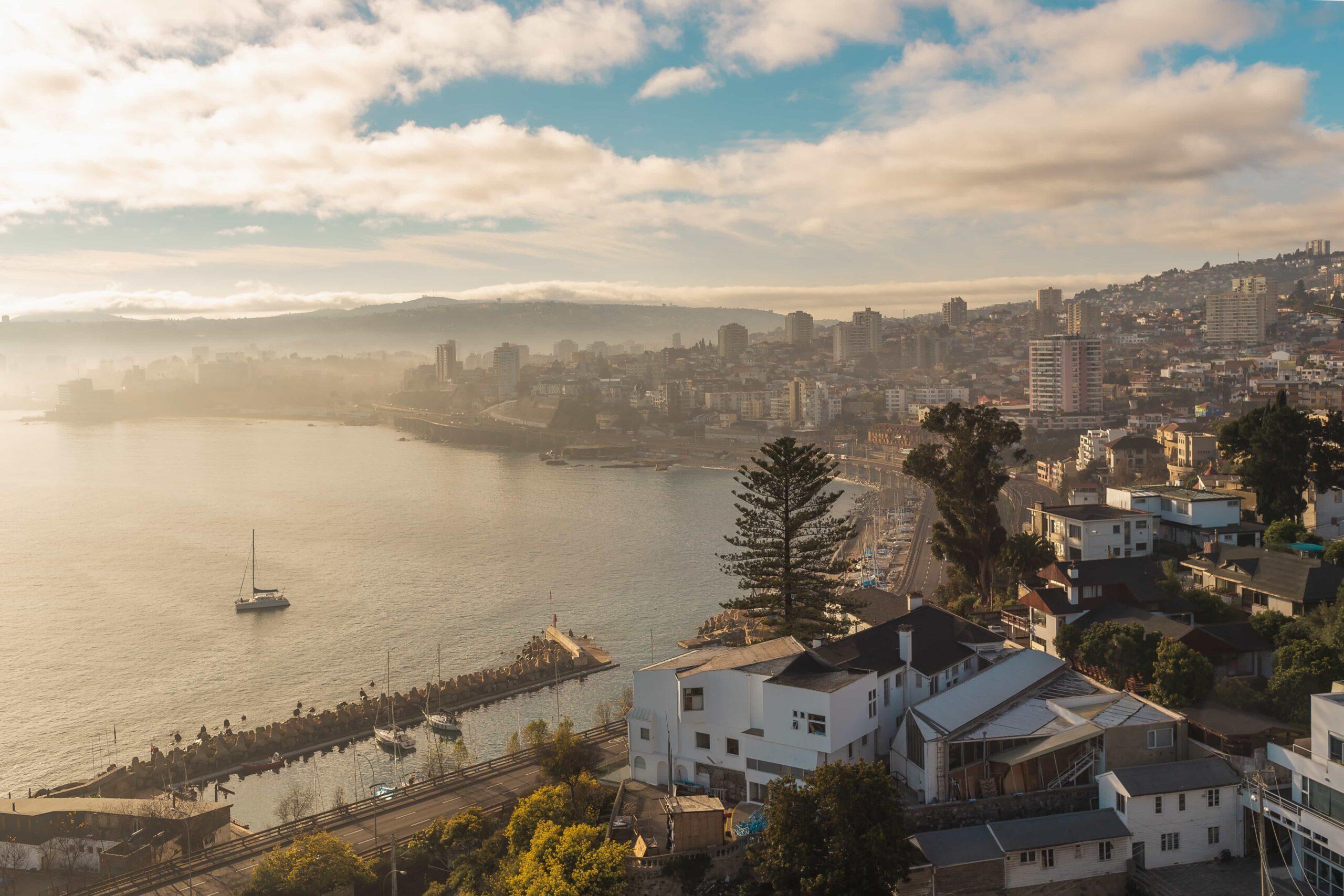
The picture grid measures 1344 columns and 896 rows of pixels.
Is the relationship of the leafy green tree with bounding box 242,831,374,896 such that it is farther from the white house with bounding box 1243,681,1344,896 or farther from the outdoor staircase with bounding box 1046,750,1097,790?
the white house with bounding box 1243,681,1344,896

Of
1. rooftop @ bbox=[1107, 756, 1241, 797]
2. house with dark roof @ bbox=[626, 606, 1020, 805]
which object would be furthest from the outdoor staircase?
house with dark roof @ bbox=[626, 606, 1020, 805]

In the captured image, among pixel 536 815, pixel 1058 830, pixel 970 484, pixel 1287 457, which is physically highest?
pixel 1287 457

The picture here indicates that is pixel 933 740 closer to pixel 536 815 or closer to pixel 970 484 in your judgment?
pixel 536 815

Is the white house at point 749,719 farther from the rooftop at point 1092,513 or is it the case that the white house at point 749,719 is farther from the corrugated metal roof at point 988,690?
the rooftop at point 1092,513

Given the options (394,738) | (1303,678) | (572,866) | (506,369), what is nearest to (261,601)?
(394,738)

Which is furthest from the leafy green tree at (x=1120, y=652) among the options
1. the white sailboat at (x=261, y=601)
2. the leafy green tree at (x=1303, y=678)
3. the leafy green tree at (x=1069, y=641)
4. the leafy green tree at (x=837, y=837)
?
the white sailboat at (x=261, y=601)

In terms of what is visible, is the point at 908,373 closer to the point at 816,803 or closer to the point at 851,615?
the point at 851,615

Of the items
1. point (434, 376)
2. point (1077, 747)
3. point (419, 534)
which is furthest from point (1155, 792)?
point (434, 376)
